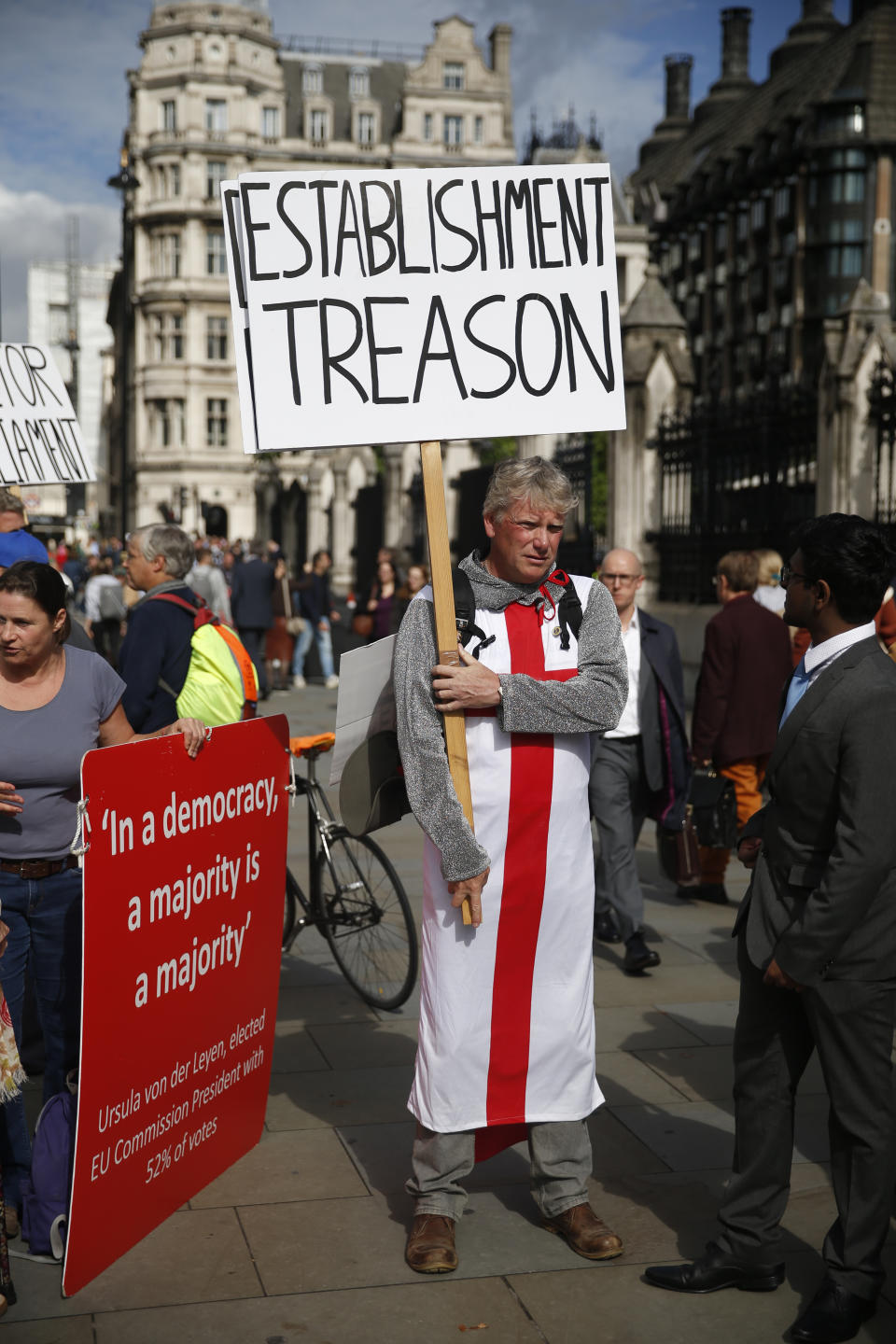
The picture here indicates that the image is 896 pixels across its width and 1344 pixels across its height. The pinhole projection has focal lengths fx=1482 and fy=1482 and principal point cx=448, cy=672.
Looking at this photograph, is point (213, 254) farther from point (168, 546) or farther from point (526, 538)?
point (526, 538)

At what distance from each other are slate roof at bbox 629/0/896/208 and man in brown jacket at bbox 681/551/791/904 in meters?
56.4

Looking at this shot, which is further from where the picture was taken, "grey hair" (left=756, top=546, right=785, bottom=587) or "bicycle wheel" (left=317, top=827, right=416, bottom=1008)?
"grey hair" (left=756, top=546, right=785, bottom=587)

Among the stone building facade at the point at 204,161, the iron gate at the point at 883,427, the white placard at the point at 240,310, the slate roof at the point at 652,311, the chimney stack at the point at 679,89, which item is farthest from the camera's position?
the chimney stack at the point at 679,89

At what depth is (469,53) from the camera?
Answer: 74125 mm

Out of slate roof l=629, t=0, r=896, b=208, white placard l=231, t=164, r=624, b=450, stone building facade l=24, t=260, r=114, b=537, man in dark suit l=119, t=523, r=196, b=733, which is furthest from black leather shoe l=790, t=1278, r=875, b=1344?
stone building facade l=24, t=260, r=114, b=537

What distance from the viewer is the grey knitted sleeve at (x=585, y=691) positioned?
370cm

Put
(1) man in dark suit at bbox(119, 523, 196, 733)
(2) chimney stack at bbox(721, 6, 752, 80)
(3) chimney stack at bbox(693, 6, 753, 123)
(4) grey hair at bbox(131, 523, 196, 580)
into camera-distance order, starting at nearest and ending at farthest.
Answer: (1) man in dark suit at bbox(119, 523, 196, 733), (4) grey hair at bbox(131, 523, 196, 580), (3) chimney stack at bbox(693, 6, 753, 123), (2) chimney stack at bbox(721, 6, 752, 80)

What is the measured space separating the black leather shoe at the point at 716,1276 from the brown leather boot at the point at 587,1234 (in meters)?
0.14

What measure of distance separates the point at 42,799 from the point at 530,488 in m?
1.52

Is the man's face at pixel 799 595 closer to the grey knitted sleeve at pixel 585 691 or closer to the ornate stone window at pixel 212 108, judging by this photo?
the grey knitted sleeve at pixel 585 691

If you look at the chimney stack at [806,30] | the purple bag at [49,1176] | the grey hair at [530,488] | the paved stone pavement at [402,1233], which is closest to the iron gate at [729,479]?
the paved stone pavement at [402,1233]

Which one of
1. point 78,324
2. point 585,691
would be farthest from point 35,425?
point 78,324

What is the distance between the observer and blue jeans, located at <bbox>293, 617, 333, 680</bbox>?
19297mm

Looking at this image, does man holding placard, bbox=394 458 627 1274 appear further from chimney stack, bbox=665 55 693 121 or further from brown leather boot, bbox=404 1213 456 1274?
chimney stack, bbox=665 55 693 121
